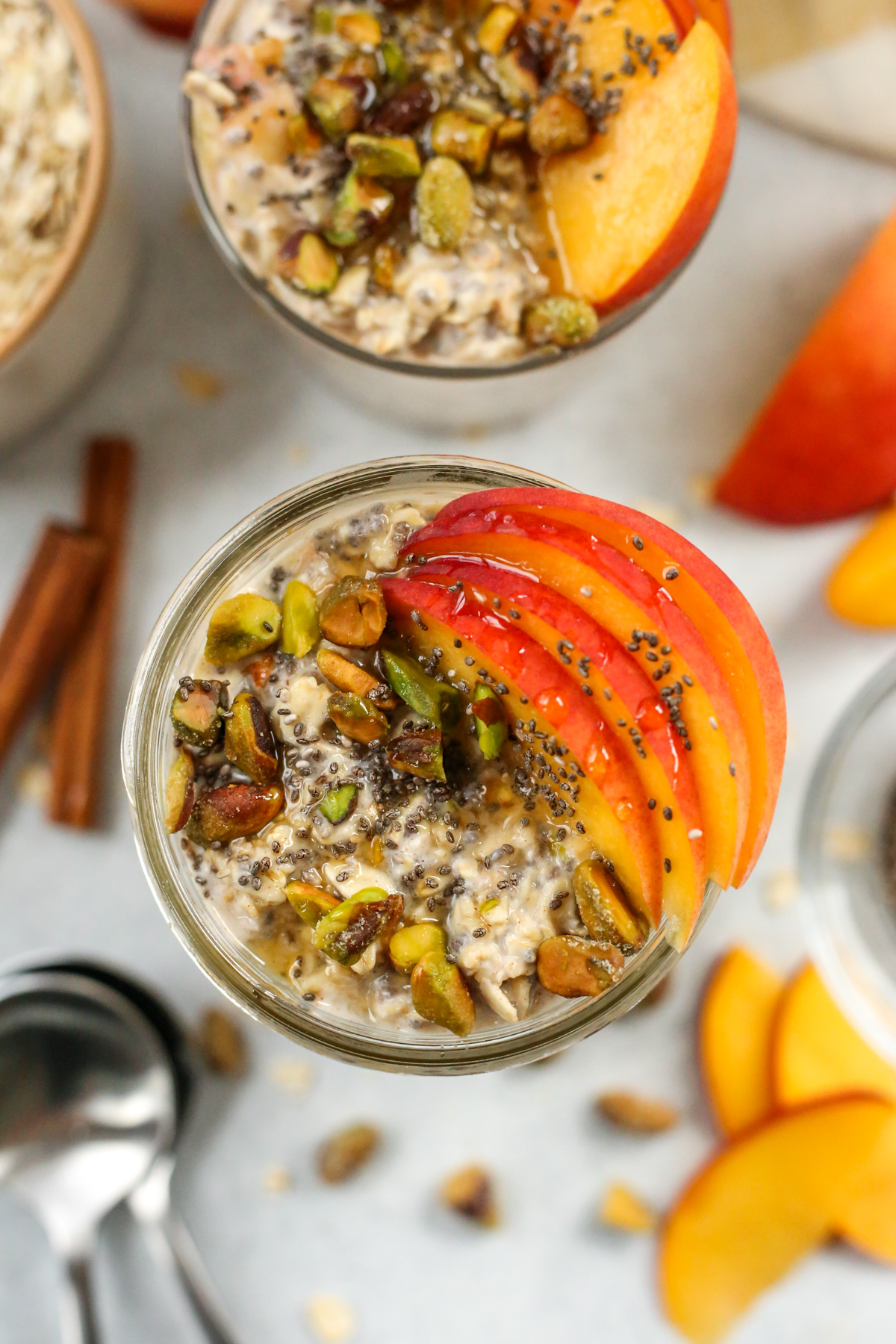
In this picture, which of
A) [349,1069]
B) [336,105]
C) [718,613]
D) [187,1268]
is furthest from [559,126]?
[187,1268]

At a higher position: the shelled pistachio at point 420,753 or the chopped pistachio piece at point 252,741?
the shelled pistachio at point 420,753

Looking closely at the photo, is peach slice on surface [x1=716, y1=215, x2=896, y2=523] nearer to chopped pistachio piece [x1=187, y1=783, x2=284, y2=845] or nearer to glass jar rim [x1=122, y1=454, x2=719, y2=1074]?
glass jar rim [x1=122, y1=454, x2=719, y2=1074]

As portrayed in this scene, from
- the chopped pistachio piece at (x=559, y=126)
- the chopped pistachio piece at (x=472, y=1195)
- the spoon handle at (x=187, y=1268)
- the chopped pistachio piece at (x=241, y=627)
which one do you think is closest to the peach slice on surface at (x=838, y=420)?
the chopped pistachio piece at (x=559, y=126)

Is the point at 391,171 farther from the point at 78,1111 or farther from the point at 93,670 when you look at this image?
the point at 78,1111

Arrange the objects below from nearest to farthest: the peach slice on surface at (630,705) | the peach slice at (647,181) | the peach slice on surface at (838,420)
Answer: the peach slice on surface at (630,705)
the peach slice at (647,181)
the peach slice on surface at (838,420)

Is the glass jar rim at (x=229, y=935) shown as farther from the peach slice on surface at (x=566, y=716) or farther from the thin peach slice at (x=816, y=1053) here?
the thin peach slice at (x=816, y=1053)

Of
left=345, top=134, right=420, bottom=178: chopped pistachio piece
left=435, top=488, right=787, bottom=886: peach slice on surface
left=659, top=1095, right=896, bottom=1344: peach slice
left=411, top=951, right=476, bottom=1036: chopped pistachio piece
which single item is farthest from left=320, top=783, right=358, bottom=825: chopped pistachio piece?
left=659, top=1095, right=896, bottom=1344: peach slice

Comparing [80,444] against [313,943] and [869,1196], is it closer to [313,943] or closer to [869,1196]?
[313,943]
